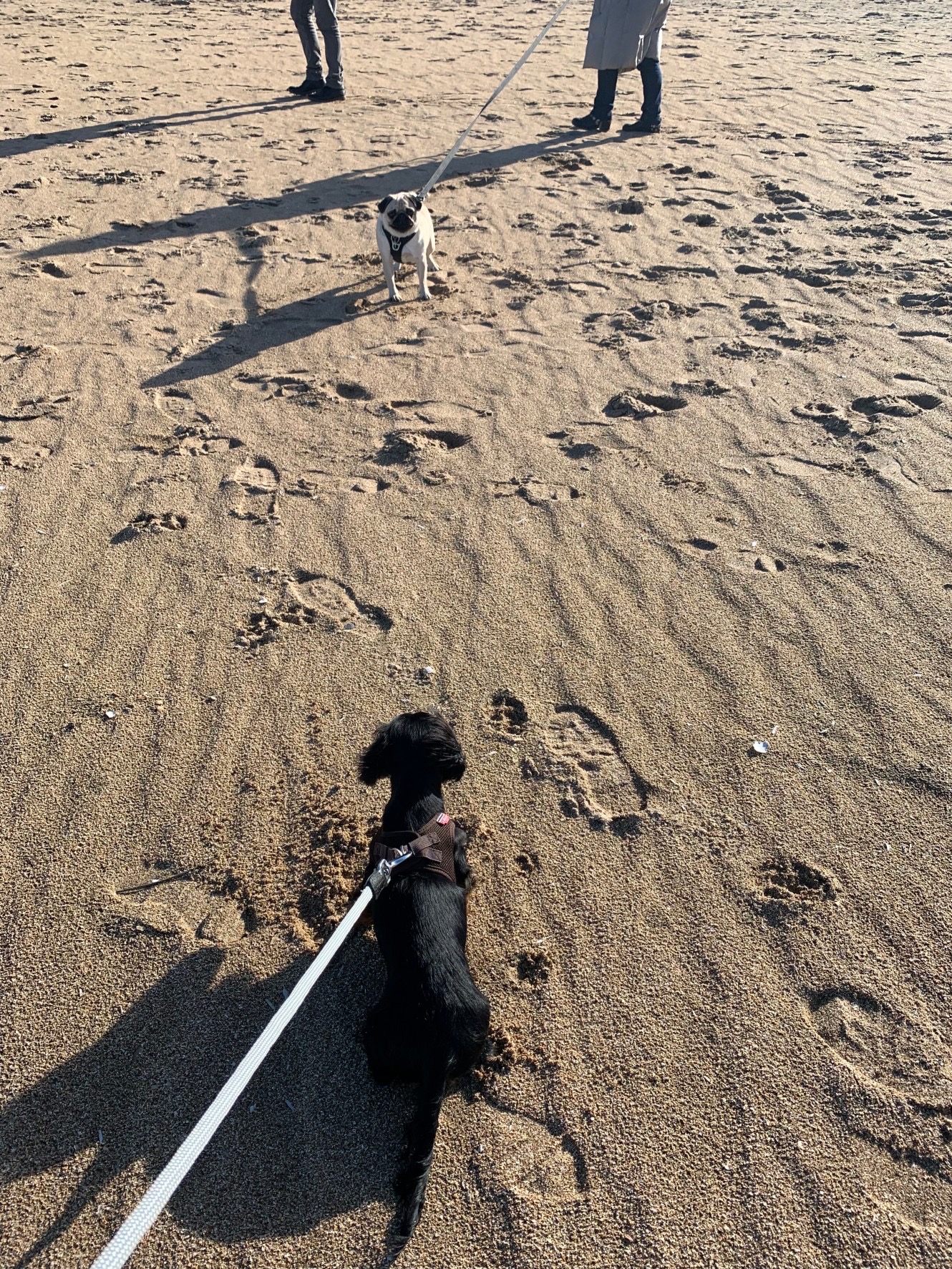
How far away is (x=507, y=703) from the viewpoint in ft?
9.29

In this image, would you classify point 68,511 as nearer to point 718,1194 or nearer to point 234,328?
point 234,328

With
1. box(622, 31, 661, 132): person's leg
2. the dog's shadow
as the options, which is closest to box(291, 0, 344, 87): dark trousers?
box(622, 31, 661, 132): person's leg

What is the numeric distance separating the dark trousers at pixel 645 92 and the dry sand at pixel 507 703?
7.41ft

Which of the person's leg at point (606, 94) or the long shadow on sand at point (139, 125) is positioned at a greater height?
the person's leg at point (606, 94)

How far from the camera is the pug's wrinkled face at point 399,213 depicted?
4.62 metres

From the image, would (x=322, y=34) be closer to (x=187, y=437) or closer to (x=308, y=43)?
(x=308, y=43)

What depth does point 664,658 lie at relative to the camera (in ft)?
9.78

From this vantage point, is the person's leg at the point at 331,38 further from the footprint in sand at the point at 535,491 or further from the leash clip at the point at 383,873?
the leash clip at the point at 383,873

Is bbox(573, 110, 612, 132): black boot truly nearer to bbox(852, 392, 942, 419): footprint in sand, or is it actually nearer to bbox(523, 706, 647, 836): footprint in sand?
bbox(852, 392, 942, 419): footprint in sand

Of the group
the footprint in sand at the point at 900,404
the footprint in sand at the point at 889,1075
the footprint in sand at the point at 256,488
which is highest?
the footprint in sand at the point at 900,404

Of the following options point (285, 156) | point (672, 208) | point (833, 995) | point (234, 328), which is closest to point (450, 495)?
point (234, 328)

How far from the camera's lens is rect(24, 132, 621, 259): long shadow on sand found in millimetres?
5805

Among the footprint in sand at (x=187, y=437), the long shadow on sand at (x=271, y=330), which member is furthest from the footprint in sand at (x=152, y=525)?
the long shadow on sand at (x=271, y=330)

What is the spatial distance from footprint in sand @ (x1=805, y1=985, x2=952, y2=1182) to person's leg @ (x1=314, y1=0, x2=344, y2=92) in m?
9.17
